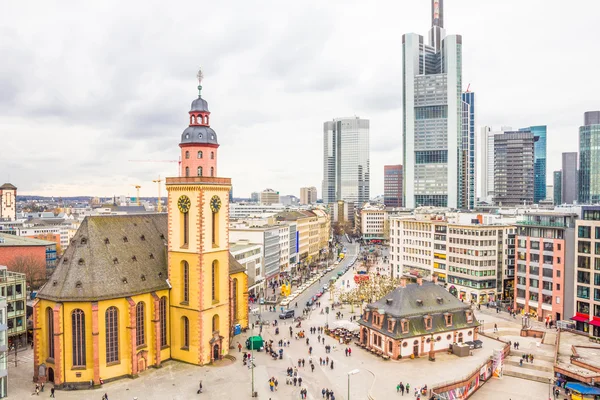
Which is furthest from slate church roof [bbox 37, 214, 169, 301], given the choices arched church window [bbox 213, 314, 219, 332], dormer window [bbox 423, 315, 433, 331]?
dormer window [bbox 423, 315, 433, 331]

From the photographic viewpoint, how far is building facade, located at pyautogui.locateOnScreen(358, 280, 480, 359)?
62.7 m

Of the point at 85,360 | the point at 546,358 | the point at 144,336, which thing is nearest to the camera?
the point at 85,360

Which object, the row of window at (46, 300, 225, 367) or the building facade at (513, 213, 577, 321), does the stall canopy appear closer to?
the building facade at (513, 213, 577, 321)

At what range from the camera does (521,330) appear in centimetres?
7525

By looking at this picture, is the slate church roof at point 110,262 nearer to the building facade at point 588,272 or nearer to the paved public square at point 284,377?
the paved public square at point 284,377

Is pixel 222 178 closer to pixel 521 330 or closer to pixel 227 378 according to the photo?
pixel 227 378

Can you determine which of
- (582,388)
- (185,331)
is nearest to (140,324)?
(185,331)

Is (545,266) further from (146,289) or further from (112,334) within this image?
(112,334)

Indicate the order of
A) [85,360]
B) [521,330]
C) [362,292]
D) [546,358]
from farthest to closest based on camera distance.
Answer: [362,292], [521,330], [546,358], [85,360]

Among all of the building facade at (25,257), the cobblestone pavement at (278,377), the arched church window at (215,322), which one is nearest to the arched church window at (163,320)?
the cobblestone pavement at (278,377)

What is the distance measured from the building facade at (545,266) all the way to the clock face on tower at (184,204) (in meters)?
61.5

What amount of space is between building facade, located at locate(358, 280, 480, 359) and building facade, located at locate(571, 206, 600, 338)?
1987 cm

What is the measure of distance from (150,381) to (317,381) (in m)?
18.0

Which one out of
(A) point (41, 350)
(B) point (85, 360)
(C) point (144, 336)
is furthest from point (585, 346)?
(A) point (41, 350)
